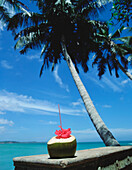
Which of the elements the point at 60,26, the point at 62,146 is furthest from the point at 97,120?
the point at 60,26

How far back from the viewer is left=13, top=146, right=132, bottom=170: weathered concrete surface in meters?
1.99

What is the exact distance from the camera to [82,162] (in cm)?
217

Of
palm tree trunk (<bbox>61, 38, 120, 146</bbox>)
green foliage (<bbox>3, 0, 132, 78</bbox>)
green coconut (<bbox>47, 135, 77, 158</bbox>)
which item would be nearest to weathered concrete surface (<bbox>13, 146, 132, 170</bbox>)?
green coconut (<bbox>47, 135, 77, 158</bbox>)

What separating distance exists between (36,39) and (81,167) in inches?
431

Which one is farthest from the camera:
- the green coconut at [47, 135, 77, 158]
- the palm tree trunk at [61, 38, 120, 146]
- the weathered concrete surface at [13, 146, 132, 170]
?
the palm tree trunk at [61, 38, 120, 146]

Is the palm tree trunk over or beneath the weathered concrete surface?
over

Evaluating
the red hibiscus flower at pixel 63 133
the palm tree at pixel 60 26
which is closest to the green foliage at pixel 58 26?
the palm tree at pixel 60 26

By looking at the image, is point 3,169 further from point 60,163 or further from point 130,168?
point 60,163

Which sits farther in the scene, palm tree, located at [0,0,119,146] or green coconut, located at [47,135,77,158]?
palm tree, located at [0,0,119,146]

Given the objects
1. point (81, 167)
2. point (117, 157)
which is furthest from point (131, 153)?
point (81, 167)

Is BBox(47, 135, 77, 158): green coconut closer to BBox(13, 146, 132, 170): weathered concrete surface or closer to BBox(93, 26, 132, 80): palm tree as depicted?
BBox(13, 146, 132, 170): weathered concrete surface

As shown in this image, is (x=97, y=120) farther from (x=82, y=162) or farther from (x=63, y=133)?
(x=82, y=162)

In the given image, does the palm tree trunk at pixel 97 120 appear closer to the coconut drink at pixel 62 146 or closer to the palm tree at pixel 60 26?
the palm tree at pixel 60 26

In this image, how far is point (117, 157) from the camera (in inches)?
125
